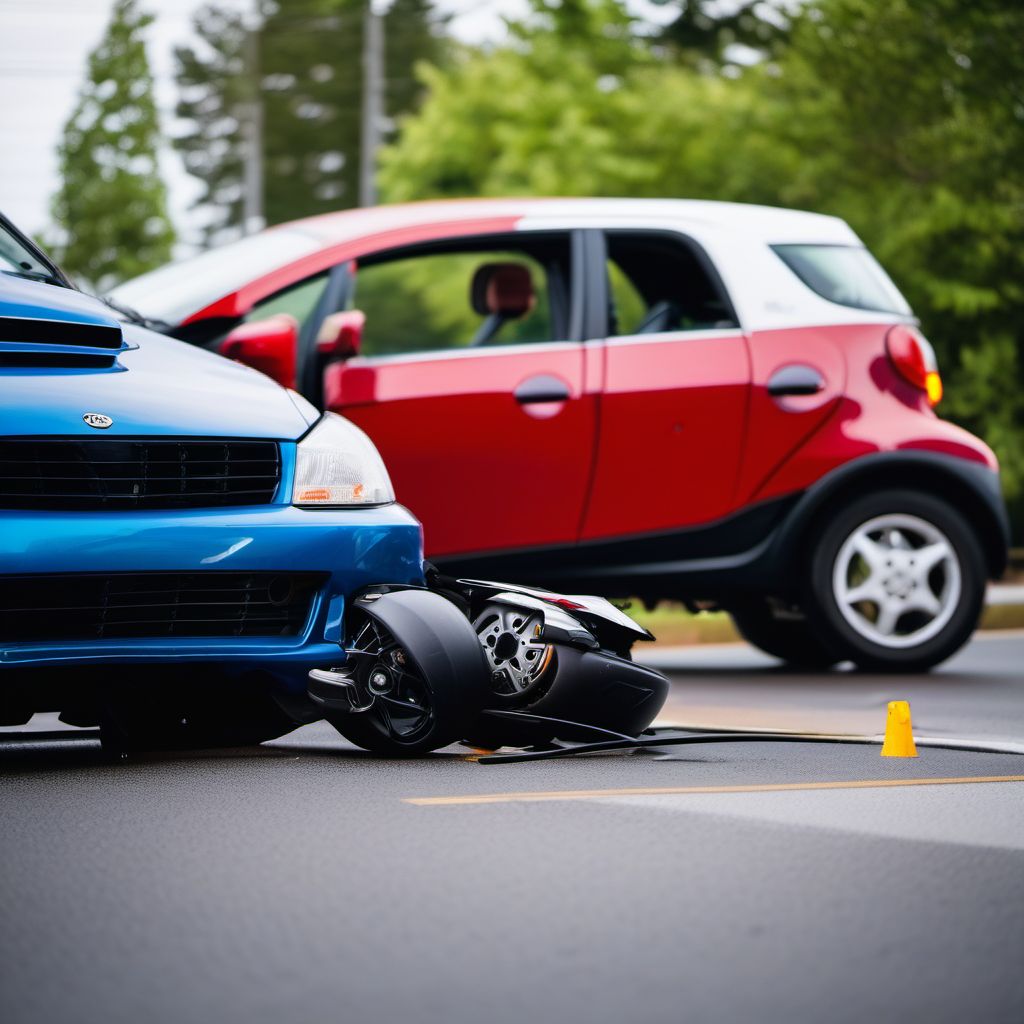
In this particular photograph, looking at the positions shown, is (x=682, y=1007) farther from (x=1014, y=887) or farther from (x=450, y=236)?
(x=450, y=236)

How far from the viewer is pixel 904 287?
24.6 meters

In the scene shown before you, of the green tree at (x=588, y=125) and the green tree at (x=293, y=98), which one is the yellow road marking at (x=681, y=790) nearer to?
the green tree at (x=588, y=125)

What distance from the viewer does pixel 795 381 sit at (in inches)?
369

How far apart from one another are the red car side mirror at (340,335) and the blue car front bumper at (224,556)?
2.28 m

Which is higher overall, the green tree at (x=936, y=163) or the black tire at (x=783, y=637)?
the green tree at (x=936, y=163)

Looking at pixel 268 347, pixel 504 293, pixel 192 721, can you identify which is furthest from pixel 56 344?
pixel 504 293

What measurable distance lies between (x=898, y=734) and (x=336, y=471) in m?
1.89

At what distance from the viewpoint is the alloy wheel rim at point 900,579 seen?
969 centimetres

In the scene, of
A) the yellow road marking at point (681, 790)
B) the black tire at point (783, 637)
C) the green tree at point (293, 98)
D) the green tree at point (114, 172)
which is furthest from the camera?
the green tree at point (293, 98)

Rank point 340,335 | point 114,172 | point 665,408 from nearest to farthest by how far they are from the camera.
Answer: point 340,335, point 665,408, point 114,172

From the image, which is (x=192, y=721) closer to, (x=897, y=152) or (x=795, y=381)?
(x=795, y=381)

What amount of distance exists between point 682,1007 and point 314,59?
222ft

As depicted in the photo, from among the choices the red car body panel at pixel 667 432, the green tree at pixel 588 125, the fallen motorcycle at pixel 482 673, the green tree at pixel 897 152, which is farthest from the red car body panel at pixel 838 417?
the green tree at pixel 588 125

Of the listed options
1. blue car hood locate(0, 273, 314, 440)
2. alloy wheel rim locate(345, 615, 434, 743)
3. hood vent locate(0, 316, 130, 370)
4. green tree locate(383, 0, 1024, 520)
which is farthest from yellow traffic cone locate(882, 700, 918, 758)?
green tree locate(383, 0, 1024, 520)
